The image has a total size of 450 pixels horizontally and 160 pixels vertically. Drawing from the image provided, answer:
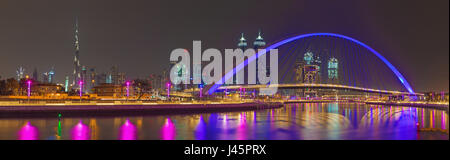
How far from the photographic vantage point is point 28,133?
27875 mm

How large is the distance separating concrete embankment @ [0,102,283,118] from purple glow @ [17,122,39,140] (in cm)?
1041

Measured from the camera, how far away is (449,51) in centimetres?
1434

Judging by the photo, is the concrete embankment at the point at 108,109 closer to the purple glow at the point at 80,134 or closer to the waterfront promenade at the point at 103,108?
the waterfront promenade at the point at 103,108

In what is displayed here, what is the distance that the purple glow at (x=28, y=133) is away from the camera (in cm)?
2556

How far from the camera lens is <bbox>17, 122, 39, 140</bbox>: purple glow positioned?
25.6 meters

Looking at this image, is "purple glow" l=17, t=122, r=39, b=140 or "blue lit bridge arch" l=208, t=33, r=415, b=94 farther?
"blue lit bridge arch" l=208, t=33, r=415, b=94

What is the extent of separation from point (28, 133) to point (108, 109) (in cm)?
2000

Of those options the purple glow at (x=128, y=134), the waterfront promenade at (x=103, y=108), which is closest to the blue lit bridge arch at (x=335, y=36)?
the waterfront promenade at (x=103, y=108)

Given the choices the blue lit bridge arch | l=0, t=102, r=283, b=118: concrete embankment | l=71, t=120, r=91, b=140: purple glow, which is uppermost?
the blue lit bridge arch

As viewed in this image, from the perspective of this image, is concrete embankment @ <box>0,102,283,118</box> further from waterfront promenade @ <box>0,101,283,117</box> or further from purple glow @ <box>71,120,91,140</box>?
purple glow @ <box>71,120,91,140</box>

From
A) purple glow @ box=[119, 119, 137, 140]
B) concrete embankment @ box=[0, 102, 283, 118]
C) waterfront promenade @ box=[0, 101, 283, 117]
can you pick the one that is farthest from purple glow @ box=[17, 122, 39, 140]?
waterfront promenade @ box=[0, 101, 283, 117]
